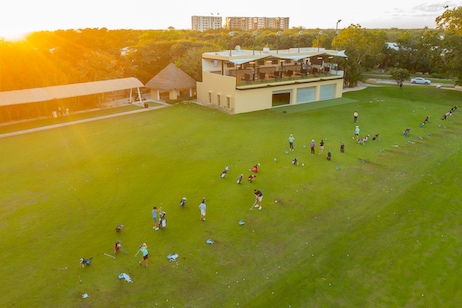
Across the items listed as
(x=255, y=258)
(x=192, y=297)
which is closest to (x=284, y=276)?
(x=255, y=258)

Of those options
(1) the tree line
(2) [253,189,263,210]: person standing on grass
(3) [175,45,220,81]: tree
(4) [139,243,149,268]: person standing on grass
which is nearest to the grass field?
(4) [139,243,149,268]: person standing on grass

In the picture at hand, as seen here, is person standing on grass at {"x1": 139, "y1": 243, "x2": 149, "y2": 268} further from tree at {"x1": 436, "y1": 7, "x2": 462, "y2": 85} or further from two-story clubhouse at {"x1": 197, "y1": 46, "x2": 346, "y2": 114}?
tree at {"x1": 436, "y1": 7, "x2": 462, "y2": 85}

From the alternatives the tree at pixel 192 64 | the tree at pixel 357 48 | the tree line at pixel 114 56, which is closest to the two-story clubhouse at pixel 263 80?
the tree line at pixel 114 56

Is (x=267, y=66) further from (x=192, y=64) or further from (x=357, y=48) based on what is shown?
(x=357, y=48)

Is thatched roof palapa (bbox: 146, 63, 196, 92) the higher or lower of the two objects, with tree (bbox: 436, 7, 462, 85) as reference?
lower

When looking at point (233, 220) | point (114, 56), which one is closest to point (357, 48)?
point (114, 56)

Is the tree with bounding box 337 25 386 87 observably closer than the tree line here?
No
